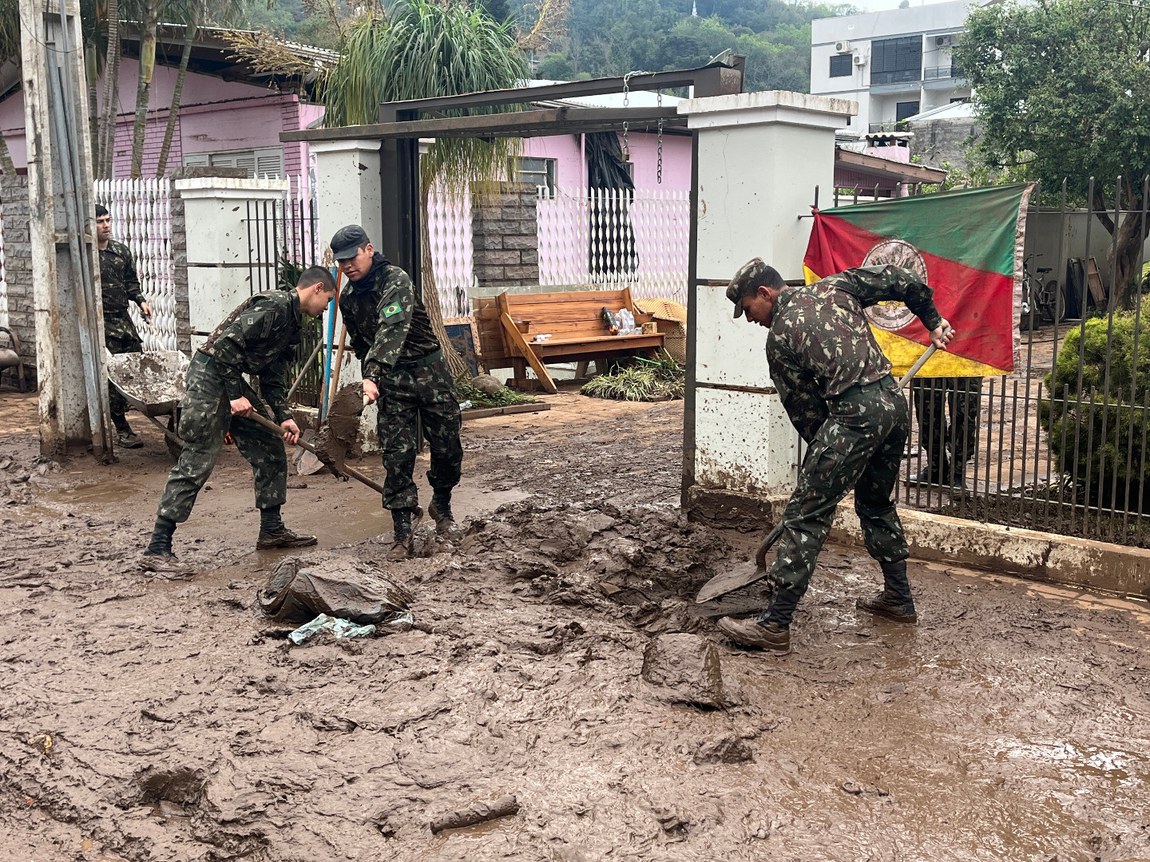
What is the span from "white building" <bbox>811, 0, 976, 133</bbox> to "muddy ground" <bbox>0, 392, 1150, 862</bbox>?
5863 cm

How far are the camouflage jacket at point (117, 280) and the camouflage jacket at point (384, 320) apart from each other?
4.28 meters

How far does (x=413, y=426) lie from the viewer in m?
6.66

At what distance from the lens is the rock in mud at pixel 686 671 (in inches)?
166

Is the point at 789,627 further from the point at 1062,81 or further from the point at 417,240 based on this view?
the point at 1062,81

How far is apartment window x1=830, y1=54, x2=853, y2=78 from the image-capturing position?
→ 6625 centimetres

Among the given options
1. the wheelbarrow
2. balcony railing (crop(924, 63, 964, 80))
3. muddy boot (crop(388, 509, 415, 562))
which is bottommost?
muddy boot (crop(388, 509, 415, 562))

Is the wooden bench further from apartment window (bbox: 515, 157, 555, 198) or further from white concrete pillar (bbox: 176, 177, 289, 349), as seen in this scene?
Result: apartment window (bbox: 515, 157, 555, 198)

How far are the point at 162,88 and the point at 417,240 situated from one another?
12.3m

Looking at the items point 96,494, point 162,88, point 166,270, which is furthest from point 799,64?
point 96,494

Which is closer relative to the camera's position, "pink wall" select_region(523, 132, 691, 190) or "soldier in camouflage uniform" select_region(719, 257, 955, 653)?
"soldier in camouflage uniform" select_region(719, 257, 955, 653)

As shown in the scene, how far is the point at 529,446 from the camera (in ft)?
32.7

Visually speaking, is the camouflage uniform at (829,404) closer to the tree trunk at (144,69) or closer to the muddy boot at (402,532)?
the muddy boot at (402,532)

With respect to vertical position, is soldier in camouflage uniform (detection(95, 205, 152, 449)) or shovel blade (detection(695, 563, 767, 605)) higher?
soldier in camouflage uniform (detection(95, 205, 152, 449))

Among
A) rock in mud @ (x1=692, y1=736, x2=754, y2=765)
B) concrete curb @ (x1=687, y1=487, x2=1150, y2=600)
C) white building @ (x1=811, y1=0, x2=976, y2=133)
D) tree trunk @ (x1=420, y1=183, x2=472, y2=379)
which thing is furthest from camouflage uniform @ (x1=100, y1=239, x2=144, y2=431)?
white building @ (x1=811, y1=0, x2=976, y2=133)
